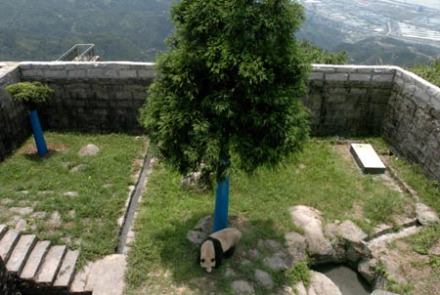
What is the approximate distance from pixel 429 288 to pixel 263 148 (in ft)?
12.7

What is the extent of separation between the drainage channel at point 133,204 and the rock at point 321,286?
353 centimetres

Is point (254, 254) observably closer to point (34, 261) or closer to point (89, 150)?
point (34, 261)

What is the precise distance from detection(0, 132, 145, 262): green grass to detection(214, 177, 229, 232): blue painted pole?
2.01 metres

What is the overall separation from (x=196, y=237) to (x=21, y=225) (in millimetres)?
3433

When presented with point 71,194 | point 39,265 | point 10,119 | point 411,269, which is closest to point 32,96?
Result: point 10,119

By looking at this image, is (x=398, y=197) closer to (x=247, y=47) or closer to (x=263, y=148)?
(x=263, y=148)

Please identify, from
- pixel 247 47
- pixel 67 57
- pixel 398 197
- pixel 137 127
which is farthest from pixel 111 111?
pixel 398 197

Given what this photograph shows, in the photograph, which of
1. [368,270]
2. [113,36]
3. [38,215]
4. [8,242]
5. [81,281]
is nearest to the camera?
[81,281]

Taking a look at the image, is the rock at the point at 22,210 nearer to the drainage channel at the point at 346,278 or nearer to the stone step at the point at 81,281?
the stone step at the point at 81,281

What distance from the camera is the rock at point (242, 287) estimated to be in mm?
5865

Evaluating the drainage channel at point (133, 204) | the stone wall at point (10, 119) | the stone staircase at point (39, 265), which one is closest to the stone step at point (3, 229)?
the stone staircase at point (39, 265)

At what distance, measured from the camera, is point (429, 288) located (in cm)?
609

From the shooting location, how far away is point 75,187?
27.0ft

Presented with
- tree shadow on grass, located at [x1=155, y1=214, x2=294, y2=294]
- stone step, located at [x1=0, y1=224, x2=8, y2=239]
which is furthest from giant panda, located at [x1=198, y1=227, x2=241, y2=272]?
stone step, located at [x1=0, y1=224, x2=8, y2=239]
